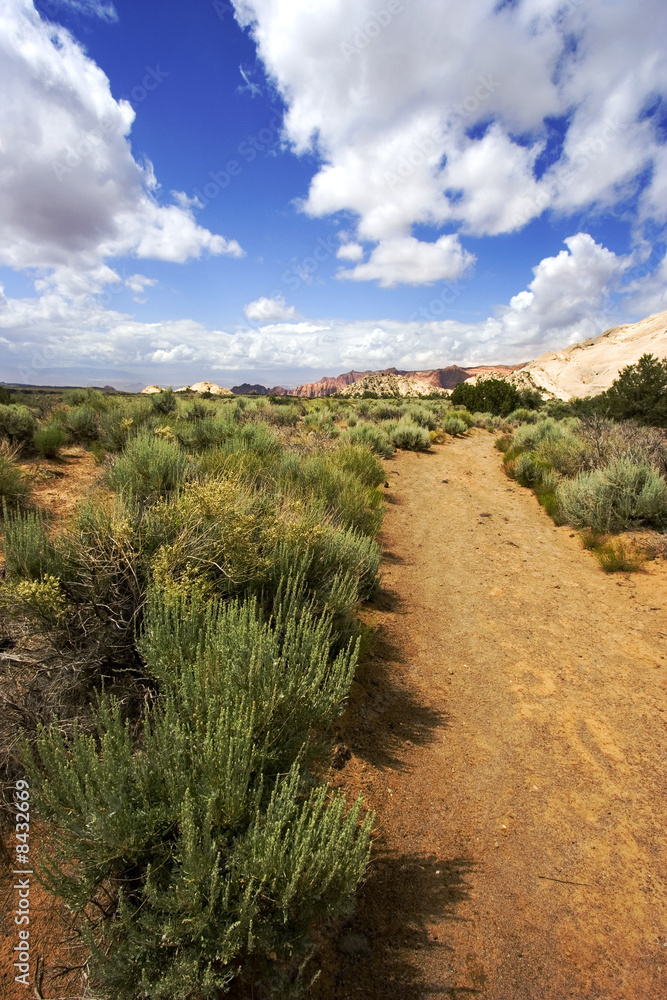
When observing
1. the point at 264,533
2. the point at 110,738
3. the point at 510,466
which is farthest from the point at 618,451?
the point at 110,738

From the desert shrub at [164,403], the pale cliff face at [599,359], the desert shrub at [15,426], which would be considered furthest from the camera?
the pale cliff face at [599,359]

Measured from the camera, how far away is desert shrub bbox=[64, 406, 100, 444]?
9953mm

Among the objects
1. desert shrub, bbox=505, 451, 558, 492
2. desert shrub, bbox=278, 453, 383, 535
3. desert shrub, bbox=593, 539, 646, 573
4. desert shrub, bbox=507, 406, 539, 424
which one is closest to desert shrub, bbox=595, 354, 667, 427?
desert shrub, bbox=507, 406, 539, 424

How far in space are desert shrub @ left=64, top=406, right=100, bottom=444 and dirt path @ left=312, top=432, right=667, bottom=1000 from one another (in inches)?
311

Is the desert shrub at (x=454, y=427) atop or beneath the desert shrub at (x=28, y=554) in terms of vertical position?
atop

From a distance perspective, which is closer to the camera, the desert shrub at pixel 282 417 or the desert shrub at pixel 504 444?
the desert shrub at pixel 282 417

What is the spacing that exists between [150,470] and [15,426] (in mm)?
5307

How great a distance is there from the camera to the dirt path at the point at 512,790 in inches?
80.1

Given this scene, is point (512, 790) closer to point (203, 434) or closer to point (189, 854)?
point (189, 854)

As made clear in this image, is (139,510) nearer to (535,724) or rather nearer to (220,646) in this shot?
(220,646)

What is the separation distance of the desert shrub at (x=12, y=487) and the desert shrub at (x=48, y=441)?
240 centimetres

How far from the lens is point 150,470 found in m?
5.29

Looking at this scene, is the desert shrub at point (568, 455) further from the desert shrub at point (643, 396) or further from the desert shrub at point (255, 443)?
the desert shrub at point (643, 396)

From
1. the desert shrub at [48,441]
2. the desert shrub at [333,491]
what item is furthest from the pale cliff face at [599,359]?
the desert shrub at [48,441]
